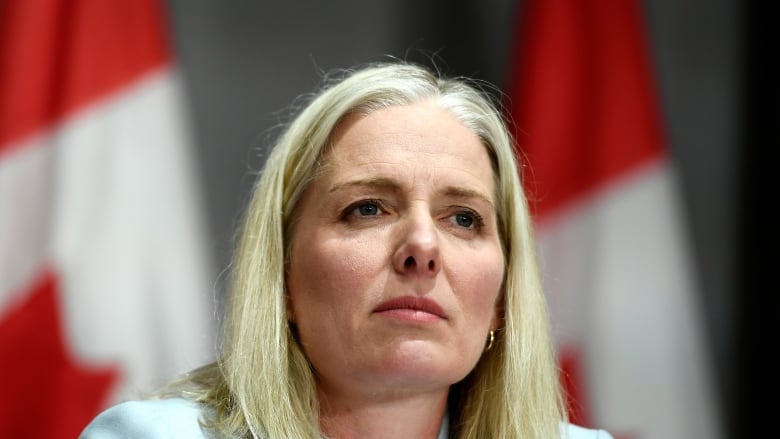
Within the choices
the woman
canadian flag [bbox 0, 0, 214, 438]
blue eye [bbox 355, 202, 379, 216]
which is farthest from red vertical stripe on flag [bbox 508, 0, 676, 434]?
blue eye [bbox 355, 202, 379, 216]

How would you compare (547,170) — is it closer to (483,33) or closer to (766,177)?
(483,33)

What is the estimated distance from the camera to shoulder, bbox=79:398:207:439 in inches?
58.6

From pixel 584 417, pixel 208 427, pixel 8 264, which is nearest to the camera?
pixel 208 427

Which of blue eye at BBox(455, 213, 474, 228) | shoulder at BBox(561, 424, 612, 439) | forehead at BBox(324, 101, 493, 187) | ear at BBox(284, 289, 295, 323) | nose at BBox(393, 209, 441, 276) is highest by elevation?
forehead at BBox(324, 101, 493, 187)

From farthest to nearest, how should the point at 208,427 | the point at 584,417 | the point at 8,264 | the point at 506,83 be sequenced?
1. the point at 506,83
2. the point at 584,417
3. the point at 8,264
4. the point at 208,427

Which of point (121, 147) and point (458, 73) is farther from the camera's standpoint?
point (458, 73)

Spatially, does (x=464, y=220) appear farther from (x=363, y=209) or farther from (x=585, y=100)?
(x=585, y=100)

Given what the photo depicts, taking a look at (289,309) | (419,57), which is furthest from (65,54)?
(289,309)

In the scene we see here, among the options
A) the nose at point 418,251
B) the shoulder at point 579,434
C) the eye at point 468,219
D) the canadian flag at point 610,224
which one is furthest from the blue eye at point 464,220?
the canadian flag at point 610,224

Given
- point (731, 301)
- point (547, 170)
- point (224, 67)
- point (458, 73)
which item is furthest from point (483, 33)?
point (731, 301)

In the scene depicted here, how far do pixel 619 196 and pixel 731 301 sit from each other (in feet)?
1.83

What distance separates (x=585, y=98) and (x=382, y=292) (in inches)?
62.2

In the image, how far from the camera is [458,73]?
10.2 feet

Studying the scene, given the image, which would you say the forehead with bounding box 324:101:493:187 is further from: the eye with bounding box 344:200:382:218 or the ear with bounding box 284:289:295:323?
the ear with bounding box 284:289:295:323
